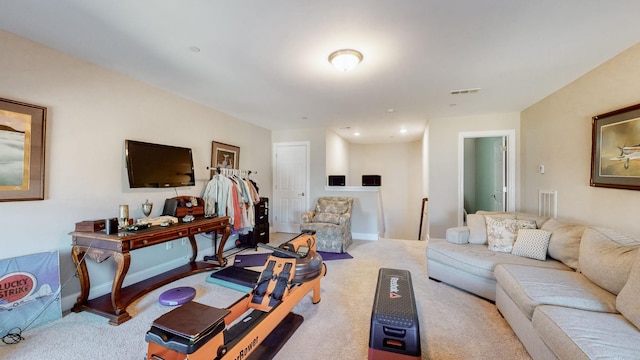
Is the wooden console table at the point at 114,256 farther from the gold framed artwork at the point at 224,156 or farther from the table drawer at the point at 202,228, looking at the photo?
the gold framed artwork at the point at 224,156

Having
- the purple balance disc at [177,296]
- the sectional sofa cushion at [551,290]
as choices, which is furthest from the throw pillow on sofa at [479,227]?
the purple balance disc at [177,296]

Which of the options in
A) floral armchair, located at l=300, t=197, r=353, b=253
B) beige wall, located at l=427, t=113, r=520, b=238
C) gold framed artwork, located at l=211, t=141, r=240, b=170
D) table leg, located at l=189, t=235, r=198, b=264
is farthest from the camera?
beige wall, located at l=427, t=113, r=520, b=238

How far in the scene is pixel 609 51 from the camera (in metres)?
2.24

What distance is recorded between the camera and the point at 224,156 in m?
4.30

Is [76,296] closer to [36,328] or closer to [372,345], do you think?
[36,328]

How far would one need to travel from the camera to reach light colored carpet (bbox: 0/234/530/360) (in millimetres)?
1771

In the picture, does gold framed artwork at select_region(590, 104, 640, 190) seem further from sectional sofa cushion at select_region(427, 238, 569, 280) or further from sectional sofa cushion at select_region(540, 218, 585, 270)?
sectional sofa cushion at select_region(427, 238, 569, 280)

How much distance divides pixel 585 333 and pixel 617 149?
2063mm

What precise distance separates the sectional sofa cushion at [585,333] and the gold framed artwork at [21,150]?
400 centimetres

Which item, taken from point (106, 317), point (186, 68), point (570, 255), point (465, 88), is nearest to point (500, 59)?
point (465, 88)

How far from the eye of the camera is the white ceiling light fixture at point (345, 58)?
224cm

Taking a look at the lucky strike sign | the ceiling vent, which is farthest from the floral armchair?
the lucky strike sign

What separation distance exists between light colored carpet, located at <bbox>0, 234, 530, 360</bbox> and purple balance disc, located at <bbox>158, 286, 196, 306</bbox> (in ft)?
0.21

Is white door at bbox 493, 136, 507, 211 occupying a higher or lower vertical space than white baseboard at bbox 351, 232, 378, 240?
higher
